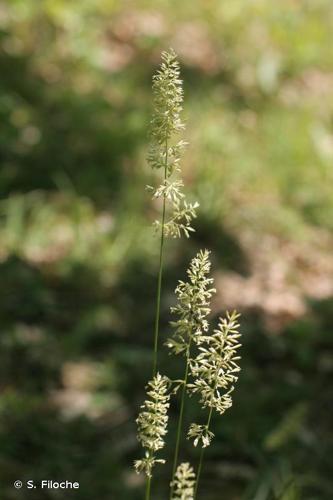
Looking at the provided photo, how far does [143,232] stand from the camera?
4871 mm

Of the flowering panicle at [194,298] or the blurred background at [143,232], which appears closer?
the flowering panicle at [194,298]

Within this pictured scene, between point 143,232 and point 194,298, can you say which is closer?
point 194,298

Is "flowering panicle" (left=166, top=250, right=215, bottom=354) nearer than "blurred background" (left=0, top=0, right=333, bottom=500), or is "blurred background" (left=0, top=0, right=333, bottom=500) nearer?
"flowering panicle" (left=166, top=250, right=215, bottom=354)

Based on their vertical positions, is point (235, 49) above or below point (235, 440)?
above

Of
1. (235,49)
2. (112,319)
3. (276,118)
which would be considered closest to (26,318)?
(112,319)

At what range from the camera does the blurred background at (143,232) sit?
3504 millimetres

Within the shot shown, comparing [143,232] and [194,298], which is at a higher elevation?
[143,232]

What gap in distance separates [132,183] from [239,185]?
844 millimetres

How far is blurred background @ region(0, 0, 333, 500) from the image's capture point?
138 inches

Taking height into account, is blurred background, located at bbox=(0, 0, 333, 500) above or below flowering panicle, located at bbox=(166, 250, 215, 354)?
above

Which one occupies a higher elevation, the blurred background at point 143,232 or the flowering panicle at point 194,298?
the blurred background at point 143,232

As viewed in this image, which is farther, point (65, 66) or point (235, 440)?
point (65, 66)

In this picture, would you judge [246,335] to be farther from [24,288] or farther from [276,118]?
[276,118]

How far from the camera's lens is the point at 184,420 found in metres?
3.72
